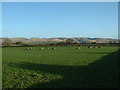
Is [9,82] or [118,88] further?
[9,82]

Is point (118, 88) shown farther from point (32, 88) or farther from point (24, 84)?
point (24, 84)

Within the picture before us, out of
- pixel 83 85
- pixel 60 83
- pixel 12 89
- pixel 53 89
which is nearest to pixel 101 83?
pixel 83 85

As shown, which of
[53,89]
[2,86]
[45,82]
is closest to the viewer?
[53,89]

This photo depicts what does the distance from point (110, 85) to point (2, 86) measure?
594 cm

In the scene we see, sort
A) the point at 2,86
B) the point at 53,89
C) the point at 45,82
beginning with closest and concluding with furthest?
1. the point at 53,89
2. the point at 2,86
3. the point at 45,82

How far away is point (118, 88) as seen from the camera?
30.9ft

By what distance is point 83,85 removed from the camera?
1007 centimetres

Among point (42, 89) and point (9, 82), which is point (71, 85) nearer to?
point (42, 89)

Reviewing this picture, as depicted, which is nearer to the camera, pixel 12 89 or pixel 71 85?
pixel 12 89

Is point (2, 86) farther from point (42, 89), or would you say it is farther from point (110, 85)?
point (110, 85)

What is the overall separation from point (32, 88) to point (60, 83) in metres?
1.79

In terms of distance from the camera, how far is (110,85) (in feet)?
33.3

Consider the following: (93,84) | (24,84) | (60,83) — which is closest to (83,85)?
(93,84)

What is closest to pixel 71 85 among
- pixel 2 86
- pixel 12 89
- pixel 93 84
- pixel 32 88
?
pixel 93 84
